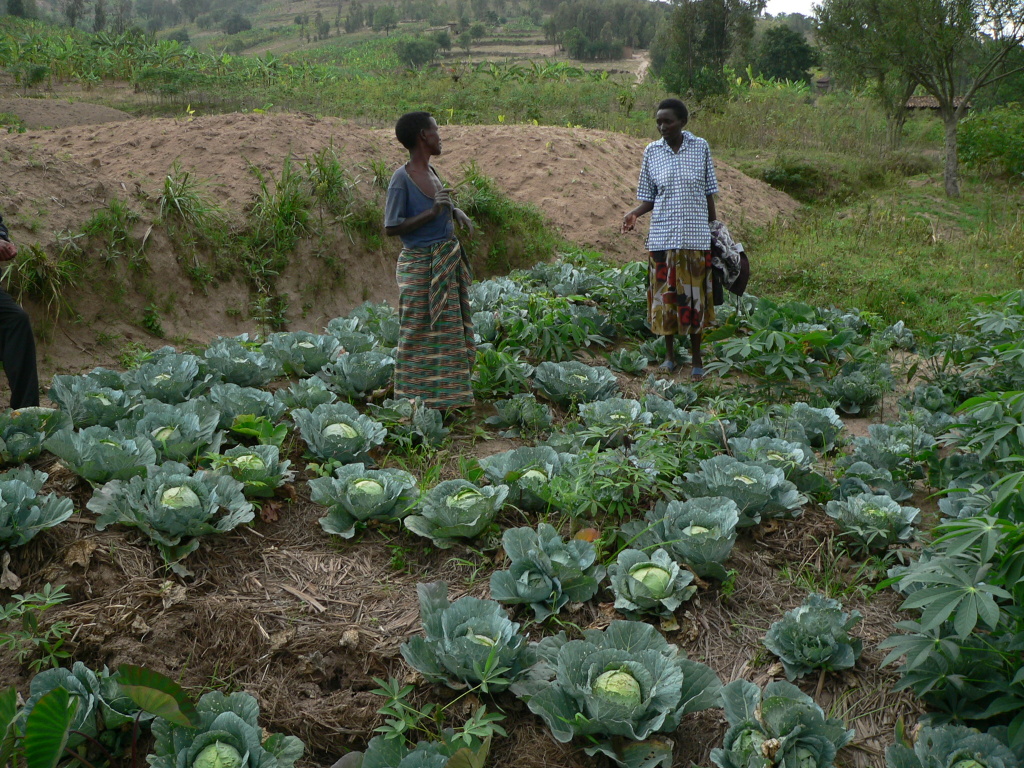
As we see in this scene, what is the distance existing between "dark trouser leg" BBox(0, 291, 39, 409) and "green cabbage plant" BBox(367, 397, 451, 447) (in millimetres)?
1464

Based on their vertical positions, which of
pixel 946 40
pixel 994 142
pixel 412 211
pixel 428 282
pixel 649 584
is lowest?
pixel 649 584

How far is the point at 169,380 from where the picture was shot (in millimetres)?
3455

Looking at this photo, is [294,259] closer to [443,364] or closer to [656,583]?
[443,364]

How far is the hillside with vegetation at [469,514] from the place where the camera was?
6.15ft

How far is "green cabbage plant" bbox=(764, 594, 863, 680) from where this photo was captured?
6.82 ft

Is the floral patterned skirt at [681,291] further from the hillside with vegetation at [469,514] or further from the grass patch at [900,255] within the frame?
the grass patch at [900,255]

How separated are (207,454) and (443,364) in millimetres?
1181

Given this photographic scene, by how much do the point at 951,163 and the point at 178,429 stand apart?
12.7 meters

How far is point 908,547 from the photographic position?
2.61 meters

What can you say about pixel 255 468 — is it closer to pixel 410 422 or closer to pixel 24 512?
pixel 24 512

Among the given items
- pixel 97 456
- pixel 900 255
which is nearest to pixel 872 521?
pixel 97 456

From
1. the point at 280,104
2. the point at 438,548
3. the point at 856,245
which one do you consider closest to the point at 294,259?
the point at 438,548

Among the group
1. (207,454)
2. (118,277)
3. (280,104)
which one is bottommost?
(207,454)

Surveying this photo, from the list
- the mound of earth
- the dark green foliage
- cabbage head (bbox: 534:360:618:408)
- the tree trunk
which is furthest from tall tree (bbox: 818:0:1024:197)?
the dark green foliage
